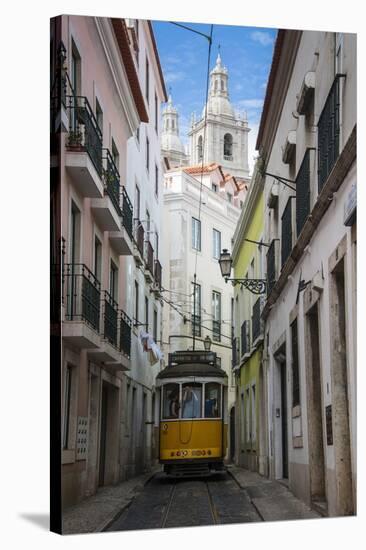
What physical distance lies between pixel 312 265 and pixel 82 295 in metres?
1.99

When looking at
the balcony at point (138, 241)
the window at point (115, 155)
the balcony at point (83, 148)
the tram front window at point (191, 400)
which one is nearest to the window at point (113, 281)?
the balcony at point (138, 241)

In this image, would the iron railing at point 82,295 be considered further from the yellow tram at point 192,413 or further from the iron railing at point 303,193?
the iron railing at point 303,193

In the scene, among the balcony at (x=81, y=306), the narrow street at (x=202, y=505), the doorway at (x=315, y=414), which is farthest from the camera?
the doorway at (x=315, y=414)

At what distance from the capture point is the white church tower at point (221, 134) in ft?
25.8

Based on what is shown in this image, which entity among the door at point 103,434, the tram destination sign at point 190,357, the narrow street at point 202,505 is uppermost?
the tram destination sign at point 190,357

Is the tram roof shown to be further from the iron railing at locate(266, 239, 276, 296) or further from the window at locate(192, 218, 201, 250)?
the window at locate(192, 218, 201, 250)

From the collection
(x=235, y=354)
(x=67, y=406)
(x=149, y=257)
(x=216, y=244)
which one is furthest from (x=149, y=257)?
(x=67, y=406)

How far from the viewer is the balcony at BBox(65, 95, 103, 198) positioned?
7371 millimetres

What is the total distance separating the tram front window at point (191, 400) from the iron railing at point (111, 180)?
1721mm

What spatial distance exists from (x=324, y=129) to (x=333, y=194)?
664 millimetres

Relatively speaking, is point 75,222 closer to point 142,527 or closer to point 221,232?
point 221,232

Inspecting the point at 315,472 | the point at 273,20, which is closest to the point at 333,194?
the point at 273,20

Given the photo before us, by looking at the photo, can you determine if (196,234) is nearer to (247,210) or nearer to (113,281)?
(247,210)

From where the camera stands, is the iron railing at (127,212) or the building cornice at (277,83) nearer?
the building cornice at (277,83)
